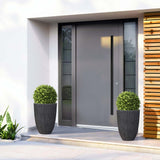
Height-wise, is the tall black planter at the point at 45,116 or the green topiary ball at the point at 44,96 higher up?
the green topiary ball at the point at 44,96

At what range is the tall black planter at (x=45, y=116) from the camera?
303 inches

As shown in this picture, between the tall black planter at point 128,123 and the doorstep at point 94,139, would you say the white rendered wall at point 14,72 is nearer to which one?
the doorstep at point 94,139

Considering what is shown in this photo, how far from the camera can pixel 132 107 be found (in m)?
7.00

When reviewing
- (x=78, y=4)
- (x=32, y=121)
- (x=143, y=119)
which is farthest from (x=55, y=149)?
(x=78, y=4)

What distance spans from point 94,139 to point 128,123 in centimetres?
87

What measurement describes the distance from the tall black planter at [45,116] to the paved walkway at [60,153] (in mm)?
582

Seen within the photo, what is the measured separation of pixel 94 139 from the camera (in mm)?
7297

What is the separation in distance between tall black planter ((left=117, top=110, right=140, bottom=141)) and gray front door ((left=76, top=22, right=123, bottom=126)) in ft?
4.48

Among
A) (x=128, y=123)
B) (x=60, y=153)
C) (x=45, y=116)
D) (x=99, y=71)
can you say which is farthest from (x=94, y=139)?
(x=99, y=71)

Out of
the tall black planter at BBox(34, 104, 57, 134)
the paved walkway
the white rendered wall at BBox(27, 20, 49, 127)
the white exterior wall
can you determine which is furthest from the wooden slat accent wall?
the white rendered wall at BBox(27, 20, 49, 127)

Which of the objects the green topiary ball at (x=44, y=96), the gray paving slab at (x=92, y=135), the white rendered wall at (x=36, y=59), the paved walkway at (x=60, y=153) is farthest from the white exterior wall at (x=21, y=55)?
the paved walkway at (x=60, y=153)

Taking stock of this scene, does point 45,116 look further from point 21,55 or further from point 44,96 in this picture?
point 21,55

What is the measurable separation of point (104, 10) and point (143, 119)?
→ 8.96 ft

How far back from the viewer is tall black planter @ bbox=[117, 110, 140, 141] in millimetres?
6973
